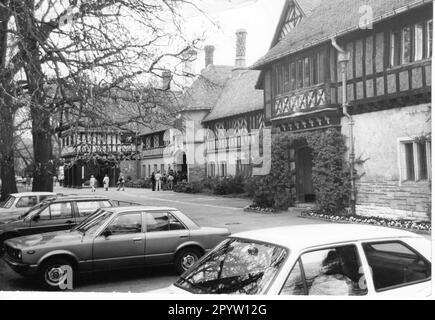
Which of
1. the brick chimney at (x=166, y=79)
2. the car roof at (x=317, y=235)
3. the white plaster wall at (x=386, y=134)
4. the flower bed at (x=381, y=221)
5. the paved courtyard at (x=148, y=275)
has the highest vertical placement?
the brick chimney at (x=166, y=79)

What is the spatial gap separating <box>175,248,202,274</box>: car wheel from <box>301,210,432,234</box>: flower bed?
234 cm

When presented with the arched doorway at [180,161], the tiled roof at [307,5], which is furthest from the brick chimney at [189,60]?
the arched doorway at [180,161]

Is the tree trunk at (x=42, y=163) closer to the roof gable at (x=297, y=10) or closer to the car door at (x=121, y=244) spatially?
the car door at (x=121, y=244)

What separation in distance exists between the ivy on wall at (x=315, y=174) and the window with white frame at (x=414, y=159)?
1941 mm

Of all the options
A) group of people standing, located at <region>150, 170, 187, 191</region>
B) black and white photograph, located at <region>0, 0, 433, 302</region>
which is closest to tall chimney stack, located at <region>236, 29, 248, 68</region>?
black and white photograph, located at <region>0, 0, 433, 302</region>

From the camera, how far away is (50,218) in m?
9.09

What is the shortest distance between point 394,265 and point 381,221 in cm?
431

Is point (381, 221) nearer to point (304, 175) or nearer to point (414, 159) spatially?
point (414, 159)

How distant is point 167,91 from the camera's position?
8.66 m

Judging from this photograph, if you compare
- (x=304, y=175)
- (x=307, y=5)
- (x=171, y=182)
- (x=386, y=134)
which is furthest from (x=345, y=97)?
(x=171, y=182)

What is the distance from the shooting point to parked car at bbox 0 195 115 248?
9039 mm

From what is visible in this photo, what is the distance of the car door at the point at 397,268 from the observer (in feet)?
11.2
